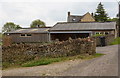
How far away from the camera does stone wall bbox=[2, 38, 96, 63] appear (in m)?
11.8

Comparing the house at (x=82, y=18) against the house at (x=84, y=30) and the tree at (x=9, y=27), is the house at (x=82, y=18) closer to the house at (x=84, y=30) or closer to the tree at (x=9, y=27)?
the tree at (x=9, y=27)

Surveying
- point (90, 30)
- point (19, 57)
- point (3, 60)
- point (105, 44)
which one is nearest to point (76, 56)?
point (19, 57)

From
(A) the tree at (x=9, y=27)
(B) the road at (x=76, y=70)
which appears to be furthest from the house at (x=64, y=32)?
(A) the tree at (x=9, y=27)

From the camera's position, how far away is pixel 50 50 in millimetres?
11984

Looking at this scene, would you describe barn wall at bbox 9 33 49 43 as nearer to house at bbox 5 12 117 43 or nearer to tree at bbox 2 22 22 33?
house at bbox 5 12 117 43

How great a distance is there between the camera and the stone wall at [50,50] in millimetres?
11812

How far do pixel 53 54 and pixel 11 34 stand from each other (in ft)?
88.3

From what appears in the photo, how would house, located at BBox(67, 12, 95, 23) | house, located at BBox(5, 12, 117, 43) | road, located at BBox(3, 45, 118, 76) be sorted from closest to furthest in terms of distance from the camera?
road, located at BBox(3, 45, 118, 76) → house, located at BBox(5, 12, 117, 43) → house, located at BBox(67, 12, 95, 23)

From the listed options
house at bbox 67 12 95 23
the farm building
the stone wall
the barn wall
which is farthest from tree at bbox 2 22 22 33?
the stone wall

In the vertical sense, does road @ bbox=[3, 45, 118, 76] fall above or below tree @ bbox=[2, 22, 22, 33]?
below

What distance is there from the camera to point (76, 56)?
11.4 meters

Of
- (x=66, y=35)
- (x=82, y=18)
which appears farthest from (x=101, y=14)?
(x=66, y=35)

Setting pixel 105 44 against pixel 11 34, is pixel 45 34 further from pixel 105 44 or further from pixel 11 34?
pixel 105 44

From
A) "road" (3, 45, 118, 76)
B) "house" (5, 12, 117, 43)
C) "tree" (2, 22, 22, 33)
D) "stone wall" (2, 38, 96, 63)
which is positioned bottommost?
"road" (3, 45, 118, 76)
